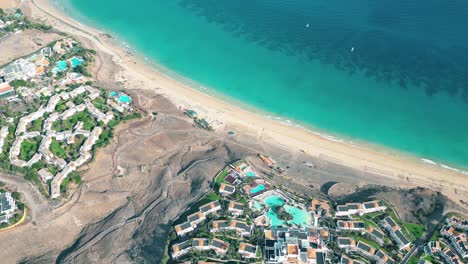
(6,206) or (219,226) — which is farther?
(6,206)

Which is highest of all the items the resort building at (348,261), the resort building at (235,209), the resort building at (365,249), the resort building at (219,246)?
the resort building at (365,249)

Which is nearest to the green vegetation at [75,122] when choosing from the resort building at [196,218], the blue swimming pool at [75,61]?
the blue swimming pool at [75,61]

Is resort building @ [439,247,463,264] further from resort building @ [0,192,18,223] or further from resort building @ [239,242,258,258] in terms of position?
resort building @ [0,192,18,223]

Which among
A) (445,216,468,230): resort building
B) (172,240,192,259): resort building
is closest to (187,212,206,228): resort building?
(172,240,192,259): resort building

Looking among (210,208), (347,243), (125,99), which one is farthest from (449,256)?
(125,99)

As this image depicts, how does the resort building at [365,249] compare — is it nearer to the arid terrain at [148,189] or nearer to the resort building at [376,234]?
the resort building at [376,234]

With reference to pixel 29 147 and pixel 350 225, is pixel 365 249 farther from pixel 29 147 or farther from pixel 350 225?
pixel 29 147

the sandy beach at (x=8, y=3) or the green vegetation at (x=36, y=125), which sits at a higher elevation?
the sandy beach at (x=8, y=3)
